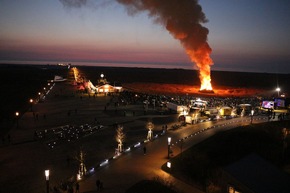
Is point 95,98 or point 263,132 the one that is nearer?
point 263,132

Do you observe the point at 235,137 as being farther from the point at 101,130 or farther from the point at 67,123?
the point at 67,123

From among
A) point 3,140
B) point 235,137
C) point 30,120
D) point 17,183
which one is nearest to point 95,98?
point 30,120

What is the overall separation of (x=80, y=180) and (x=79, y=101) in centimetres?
3569

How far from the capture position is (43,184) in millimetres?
16531

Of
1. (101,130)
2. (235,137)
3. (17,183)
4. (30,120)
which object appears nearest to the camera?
(17,183)

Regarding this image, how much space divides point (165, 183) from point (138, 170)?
2.62 meters

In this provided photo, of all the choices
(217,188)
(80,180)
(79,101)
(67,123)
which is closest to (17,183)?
(80,180)

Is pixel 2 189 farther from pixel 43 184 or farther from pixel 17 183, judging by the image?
pixel 43 184

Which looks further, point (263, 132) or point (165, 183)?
point (263, 132)

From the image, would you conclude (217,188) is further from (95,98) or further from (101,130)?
(95,98)

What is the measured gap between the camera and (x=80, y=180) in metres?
16.4

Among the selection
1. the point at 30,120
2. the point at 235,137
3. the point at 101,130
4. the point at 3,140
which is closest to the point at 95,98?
the point at 30,120

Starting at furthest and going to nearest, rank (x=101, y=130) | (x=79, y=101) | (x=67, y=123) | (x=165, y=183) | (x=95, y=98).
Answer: (x=95, y=98)
(x=79, y=101)
(x=67, y=123)
(x=101, y=130)
(x=165, y=183)

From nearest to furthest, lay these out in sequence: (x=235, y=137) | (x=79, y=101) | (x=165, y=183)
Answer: (x=165, y=183), (x=235, y=137), (x=79, y=101)
